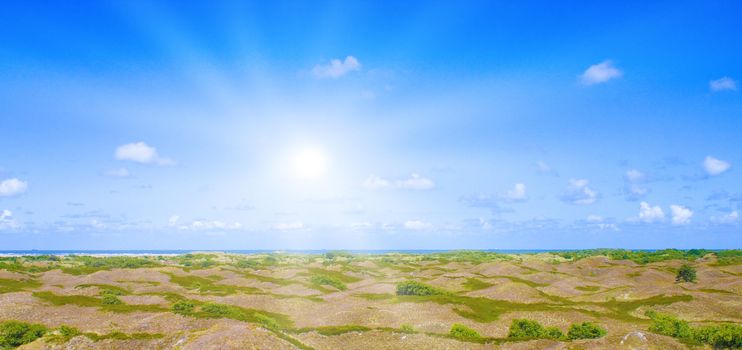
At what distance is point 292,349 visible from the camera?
26.6 metres

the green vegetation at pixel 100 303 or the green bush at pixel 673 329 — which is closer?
the green bush at pixel 673 329

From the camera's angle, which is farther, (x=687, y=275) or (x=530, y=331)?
(x=687, y=275)

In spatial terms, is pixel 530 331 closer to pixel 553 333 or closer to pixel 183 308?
pixel 553 333

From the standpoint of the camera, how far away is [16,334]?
3409 centimetres

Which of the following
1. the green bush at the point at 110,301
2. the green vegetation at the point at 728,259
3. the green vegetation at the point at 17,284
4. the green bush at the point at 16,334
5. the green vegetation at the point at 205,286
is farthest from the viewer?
the green vegetation at the point at 728,259

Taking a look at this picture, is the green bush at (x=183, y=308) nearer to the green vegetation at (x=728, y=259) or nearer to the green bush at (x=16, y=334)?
the green bush at (x=16, y=334)

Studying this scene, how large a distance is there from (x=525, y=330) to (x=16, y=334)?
131ft

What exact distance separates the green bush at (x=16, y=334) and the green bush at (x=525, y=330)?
3769cm

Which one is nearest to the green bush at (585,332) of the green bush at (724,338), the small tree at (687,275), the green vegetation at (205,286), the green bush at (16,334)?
the green bush at (724,338)

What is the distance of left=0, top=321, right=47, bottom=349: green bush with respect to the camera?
33188 millimetres

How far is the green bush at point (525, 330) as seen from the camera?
125 feet

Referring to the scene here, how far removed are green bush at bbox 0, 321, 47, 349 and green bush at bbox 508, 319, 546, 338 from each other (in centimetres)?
3769

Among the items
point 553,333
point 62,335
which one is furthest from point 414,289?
point 62,335

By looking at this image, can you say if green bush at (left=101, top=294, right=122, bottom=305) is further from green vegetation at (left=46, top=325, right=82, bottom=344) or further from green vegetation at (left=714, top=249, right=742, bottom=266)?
green vegetation at (left=714, top=249, right=742, bottom=266)
